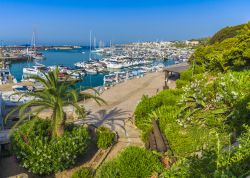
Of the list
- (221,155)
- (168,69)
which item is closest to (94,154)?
(221,155)

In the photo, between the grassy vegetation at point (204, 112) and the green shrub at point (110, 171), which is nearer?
the grassy vegetation at point (204, 112)

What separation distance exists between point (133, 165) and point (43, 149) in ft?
13.5

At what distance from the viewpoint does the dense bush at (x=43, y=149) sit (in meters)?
11.6

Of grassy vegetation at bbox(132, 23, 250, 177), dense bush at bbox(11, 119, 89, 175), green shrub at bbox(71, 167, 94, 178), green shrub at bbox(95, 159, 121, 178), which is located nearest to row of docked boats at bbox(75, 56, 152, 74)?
grassy vegetation at bbox(132, 23, 250, 177)

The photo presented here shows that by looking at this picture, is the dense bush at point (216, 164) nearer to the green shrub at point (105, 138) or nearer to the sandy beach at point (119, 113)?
the sandy beach at point (119, 113)

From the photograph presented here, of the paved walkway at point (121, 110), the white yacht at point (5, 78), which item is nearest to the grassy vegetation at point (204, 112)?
the paved walkway at point (121, 110)

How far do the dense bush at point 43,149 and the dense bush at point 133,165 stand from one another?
2382mm

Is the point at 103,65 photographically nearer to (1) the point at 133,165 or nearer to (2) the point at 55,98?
(2) the point at 55,98

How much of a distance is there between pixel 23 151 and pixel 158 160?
571cm

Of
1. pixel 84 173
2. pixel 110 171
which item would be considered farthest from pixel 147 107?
pixel 110 171

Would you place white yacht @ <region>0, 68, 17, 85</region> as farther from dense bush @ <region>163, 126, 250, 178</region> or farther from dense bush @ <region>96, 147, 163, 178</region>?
dense bush @ <region>163, 126, 250, 178</region>

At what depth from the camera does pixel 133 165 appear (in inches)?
385

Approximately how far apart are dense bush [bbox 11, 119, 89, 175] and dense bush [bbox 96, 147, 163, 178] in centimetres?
238

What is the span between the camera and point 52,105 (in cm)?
1179
